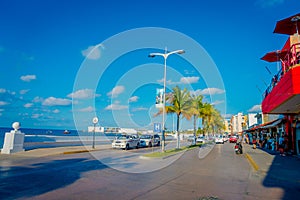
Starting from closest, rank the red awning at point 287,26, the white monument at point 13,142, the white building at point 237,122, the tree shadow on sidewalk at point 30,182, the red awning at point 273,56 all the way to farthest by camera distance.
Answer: the tree shadow on sidewalk at point 30,182
the white monument at point 13,142
the red awning at point 287,26
the red awning at point 273,56
the white building at point 237,122

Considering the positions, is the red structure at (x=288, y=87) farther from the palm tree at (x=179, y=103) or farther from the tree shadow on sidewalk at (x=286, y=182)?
the palm tree at (x=179, y=103)

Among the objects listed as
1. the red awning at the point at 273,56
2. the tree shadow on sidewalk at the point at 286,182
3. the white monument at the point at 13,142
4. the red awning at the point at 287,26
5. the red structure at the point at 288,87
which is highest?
the red awning at the point at 287,26

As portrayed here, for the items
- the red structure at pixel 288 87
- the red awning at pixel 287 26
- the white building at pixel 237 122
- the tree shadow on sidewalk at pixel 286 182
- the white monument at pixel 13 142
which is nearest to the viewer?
the tree shadow on sidewalk at pixel 286 182

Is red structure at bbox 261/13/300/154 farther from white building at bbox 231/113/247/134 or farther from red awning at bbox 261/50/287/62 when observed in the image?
white building at bbox 231/113/247/134

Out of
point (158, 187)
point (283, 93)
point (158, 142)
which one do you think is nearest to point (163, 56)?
point (283, 93)

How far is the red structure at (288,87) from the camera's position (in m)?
11.4

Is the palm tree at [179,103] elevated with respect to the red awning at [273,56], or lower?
lower

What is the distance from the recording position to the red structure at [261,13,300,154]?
11.4 metres

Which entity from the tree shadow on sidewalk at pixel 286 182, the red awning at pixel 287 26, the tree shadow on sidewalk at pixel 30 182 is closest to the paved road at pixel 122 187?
the tree shadow on sidewalk at pixel 30 182

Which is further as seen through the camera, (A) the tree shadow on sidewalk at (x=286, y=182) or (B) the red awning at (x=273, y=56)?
(B) the red awning at (x=273, y=56)

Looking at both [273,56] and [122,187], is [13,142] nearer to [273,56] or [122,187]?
[122,187]

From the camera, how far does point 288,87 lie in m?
11.8

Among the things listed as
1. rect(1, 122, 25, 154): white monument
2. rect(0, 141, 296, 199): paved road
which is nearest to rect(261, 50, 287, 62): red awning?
rect(0, 141, 296, 199): paved road

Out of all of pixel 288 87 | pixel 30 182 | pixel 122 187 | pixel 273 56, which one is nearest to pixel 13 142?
pixel 30 182
